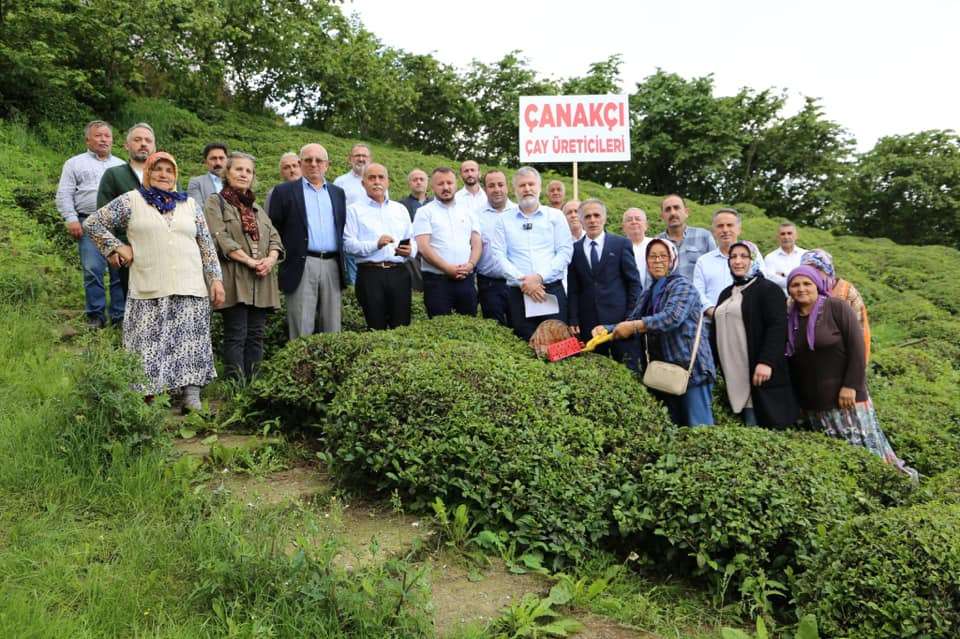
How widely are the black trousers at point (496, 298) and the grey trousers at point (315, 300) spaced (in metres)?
1.31

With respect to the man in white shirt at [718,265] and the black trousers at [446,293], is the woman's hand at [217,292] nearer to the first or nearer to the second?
the black trousers at [446,293]

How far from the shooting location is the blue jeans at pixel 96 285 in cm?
583

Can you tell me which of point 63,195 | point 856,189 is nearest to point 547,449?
point 63,195

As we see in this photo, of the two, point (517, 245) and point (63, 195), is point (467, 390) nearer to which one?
point (517, 245)

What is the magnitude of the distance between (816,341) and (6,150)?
401 inches

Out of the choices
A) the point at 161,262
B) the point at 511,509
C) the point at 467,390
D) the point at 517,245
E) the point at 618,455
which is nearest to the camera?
the point at 511,509

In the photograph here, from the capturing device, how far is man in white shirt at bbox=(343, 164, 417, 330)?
5551 millimetres

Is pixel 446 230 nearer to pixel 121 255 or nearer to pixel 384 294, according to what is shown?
pixel 384 294

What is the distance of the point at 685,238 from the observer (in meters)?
6.58

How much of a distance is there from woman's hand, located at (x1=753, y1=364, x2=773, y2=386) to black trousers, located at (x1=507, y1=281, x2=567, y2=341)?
60.9 inches

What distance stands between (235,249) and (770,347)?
159 inches

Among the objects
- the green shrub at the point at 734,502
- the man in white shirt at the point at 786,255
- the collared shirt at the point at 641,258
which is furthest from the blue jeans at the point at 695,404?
the man in white shirt at the point at 786,255

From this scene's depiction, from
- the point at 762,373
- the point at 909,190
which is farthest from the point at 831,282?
the point at 909,190

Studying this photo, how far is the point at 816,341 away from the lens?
5.21 m
